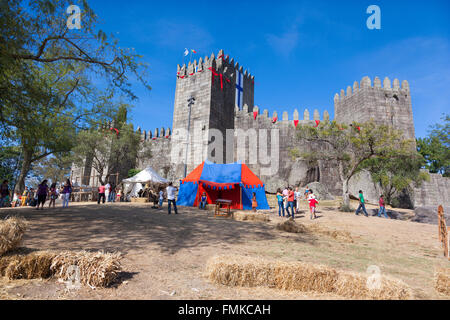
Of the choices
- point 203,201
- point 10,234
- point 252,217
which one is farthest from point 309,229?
point 10,234

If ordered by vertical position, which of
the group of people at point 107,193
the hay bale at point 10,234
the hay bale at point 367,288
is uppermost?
the group of people at point 107,193

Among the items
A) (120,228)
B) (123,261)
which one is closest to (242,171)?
(120,228)

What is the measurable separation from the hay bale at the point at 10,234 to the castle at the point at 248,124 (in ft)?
68.9

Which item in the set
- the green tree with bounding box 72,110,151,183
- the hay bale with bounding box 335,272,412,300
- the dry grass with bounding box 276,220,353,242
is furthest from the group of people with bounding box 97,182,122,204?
the hay bale with bounding box 335,272,412,300

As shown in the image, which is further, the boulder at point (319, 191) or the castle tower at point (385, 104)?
the castle tower at point (385, 104)

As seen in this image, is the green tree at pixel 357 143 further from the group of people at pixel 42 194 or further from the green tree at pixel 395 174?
the group of people at pixel 42 194

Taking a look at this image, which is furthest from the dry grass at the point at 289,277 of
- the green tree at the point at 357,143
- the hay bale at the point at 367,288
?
the green tree at the point at 357,143

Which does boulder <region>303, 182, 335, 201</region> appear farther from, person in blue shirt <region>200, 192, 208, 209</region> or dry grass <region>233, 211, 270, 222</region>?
dry grass <region>233, 211, 270, 222</region>

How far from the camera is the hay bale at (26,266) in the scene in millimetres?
3779

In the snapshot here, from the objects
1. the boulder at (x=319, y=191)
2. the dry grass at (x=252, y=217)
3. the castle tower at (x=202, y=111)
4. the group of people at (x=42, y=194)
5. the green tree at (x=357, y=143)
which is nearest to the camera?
the dry grass at (x=252, y=217)

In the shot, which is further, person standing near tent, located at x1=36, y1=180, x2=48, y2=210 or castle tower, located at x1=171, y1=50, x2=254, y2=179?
castle tower, located at x1=171, y1=50, x2=254, y2=179

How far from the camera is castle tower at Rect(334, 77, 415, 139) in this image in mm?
28453
